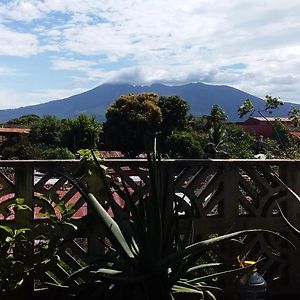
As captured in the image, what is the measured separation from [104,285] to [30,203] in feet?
3.58

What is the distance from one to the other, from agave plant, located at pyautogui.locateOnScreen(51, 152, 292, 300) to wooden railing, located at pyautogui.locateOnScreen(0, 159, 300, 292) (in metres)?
0.53

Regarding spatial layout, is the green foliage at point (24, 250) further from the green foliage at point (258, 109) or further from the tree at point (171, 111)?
the tree at point (171, 111)

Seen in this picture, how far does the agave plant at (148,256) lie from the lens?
10.9ft

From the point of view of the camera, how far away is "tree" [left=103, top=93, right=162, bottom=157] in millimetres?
49000

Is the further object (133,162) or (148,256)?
(133,162)

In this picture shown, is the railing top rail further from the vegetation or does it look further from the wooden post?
the vegetation

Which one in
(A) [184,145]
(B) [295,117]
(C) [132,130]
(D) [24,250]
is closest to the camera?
(D) [24,250]

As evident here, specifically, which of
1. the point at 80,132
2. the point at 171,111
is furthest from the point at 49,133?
the point at 171,111

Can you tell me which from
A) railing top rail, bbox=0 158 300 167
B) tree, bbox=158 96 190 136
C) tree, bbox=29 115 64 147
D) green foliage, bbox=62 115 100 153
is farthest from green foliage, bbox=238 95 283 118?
tree, bbox=29 115 64 147

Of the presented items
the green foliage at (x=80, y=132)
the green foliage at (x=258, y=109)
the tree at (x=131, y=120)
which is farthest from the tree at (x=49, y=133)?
the green foliage at (x=258, y=109)

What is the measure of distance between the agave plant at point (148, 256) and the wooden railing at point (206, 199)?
0.53m

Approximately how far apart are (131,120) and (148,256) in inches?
1790

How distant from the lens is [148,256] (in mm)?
3395

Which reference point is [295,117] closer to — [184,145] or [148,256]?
[148,256]
